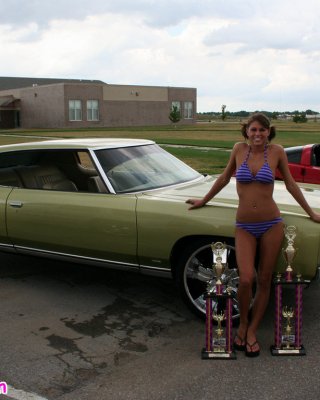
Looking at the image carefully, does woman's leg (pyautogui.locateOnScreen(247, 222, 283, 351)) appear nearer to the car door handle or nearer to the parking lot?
the parking lot

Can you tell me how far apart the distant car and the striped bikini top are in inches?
172

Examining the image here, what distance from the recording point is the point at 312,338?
3836 mm

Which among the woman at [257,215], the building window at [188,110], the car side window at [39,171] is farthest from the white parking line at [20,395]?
the building window at [188,110]

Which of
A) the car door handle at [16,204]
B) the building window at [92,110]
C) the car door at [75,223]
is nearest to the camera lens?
the car door at [75,223]

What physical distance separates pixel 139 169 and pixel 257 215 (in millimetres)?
1751

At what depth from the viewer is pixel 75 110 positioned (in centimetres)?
6094

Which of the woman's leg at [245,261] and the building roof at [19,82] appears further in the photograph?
the building roof at [19,82]

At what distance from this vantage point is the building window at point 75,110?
6047 cm

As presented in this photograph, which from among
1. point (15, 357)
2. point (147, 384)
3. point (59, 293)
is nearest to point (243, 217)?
point (147, 384)

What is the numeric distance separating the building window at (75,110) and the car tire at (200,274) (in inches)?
2290

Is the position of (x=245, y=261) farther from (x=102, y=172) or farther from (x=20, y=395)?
(x=102, y=172)

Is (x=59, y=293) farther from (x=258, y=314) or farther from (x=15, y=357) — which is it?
(x=258, y=314)

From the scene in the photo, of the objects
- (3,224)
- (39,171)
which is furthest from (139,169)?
(3,224)

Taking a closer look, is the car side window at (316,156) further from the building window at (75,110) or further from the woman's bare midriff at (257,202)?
the building window at (75,110)
